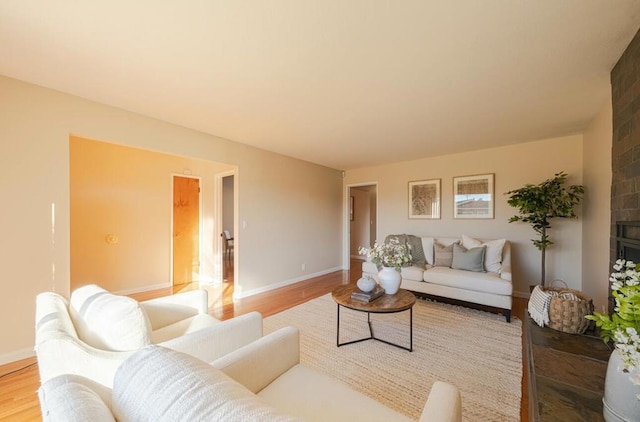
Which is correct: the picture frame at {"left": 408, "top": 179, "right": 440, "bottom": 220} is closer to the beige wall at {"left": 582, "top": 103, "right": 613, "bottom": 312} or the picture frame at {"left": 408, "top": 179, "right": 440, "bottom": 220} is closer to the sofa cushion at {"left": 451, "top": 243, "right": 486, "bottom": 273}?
the sofa cushion at {"left": 451, "top": 243, "right": 486, "bottom": 273}

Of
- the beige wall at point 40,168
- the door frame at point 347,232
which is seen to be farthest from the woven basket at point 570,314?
the door frame at point 347,232

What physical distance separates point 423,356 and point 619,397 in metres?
1.39

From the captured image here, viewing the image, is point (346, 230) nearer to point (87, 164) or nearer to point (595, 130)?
point (595, 130)

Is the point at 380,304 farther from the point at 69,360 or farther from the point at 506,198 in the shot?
the point at 506,198

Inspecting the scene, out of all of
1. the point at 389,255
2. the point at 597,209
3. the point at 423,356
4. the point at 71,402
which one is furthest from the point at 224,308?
the point at 597,209

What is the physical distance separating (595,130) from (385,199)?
307cm

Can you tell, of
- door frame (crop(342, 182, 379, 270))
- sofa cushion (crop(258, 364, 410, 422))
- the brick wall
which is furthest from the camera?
door frame (crop(342, 182, 379, 270))

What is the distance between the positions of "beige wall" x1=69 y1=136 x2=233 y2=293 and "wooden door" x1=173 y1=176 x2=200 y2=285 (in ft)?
0.34

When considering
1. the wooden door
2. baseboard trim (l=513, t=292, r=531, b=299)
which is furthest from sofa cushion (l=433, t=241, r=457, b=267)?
the wooden door

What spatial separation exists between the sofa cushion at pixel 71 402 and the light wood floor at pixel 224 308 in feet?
5.37

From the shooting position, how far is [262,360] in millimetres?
1197

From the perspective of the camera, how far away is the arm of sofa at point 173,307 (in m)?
1.90

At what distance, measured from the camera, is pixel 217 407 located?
0.56m

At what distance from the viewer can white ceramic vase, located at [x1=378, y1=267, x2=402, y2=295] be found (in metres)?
2.50
